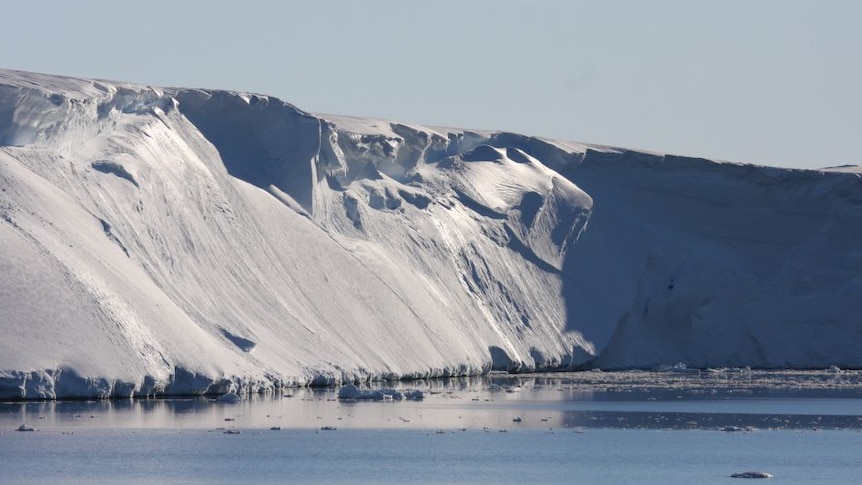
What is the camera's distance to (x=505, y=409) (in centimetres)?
3750

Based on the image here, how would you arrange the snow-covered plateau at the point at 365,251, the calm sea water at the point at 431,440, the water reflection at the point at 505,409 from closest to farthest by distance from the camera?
the calm sea water at the point at 431,440
the water reflection at the point at 505,409
the snow-covered plateau at the point at 365,251

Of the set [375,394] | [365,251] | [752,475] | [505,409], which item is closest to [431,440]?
[752,475]

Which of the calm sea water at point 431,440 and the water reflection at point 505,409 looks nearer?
the calm sea water at point 431,440

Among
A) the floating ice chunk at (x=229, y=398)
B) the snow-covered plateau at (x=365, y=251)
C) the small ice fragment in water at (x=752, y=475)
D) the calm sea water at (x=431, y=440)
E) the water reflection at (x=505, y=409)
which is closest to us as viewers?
the calm sea water at (x=431, y=440)

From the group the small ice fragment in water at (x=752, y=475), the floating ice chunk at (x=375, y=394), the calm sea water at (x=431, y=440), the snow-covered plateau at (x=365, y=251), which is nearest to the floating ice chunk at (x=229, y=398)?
the calm sea water at (x=431, y=440)

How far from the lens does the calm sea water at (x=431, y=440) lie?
25734mm

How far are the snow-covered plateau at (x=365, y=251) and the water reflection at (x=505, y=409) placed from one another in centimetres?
118

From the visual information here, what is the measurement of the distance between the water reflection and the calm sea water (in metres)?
0.06

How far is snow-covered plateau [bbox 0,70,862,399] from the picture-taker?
37312 millimetres

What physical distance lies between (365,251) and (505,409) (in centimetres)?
1480

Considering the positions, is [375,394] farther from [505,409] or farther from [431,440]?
[431,440]

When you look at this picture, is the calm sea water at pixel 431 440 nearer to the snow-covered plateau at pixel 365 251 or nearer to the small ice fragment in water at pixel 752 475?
the small ice fragment in water at pixel 752 475

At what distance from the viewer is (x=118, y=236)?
42000mm

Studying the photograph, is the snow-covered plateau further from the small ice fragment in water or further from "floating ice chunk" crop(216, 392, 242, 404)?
the small ice fragment in water
